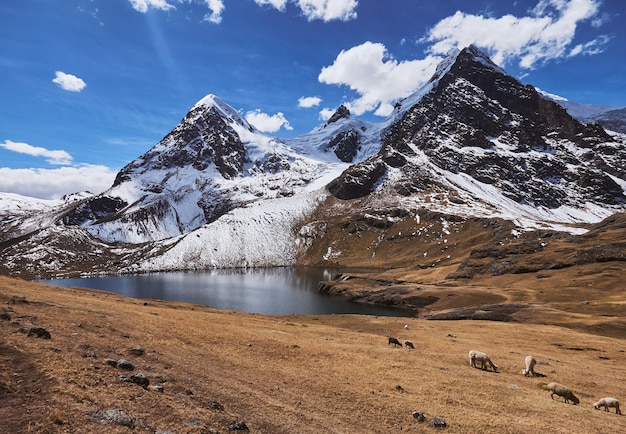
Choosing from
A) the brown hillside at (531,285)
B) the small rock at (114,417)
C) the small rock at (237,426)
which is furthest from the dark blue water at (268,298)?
the small rock at (114,417)

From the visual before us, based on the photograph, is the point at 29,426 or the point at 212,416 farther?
the point at 212,416

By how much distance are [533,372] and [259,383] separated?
2460 centimetres

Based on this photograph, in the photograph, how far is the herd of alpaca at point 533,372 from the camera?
24.6 m

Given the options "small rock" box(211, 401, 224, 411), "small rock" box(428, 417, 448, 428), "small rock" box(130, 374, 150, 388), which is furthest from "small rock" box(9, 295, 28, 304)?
"small rock" box(428, 417, 448, 428)

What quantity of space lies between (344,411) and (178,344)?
14.0 metres

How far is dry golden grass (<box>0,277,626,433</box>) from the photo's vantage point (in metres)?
14.6

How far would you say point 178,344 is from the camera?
89.8ft

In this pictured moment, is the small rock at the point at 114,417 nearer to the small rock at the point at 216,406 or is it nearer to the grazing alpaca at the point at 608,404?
the small rock at the point at 216,406

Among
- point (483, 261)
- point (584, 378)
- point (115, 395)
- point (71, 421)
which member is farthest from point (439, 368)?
point (483, 261)

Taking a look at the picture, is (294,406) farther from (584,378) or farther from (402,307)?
(402,307)

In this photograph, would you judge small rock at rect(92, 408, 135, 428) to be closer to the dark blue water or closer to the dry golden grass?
the dry golden grass

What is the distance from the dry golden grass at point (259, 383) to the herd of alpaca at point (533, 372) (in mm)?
736

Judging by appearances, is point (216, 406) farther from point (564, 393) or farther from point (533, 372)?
point (533, 372)

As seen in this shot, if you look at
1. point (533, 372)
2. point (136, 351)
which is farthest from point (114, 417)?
point (533, 372)
